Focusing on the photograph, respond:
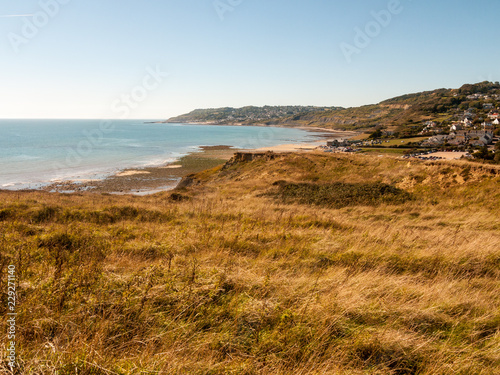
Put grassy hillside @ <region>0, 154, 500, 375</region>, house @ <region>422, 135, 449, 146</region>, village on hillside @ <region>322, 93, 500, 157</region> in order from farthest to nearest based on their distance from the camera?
1. house @ <region>422, 135, 449, 146</region>
2. village on hillside @ <region>322, 93, 500, 157</region>
3. grassy hillside @ <region>0, 154, 500, 375</region>

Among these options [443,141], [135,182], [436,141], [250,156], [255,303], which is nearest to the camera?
[255,303]

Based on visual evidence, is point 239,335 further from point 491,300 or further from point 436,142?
point 436,142

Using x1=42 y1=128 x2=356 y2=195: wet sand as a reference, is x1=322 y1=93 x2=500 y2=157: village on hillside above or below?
above

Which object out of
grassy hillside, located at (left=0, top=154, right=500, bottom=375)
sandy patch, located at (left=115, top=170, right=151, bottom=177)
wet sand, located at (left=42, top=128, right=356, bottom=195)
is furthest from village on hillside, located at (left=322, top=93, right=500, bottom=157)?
grassy hillside, located at (left=0, top=154, right=500, bottom=375)

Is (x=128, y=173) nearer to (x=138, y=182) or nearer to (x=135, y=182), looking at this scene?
(x=135, y=182)

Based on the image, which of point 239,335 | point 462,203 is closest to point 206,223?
point 239,335

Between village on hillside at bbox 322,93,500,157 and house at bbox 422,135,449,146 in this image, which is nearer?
village on hillside at bbox 322,93,500,157

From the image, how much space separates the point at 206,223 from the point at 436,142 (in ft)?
355

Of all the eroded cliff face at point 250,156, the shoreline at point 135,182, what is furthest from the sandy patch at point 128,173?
the eroded cliff face at point 250,156

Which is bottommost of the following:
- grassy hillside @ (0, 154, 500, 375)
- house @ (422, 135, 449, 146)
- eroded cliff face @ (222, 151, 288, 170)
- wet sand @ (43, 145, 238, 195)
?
wet sand @ (43, 145, 238, 195)

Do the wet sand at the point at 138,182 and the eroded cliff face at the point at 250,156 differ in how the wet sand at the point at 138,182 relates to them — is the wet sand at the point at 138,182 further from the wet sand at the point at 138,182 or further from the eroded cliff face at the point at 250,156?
the eroded cliff face at the point at 250,156

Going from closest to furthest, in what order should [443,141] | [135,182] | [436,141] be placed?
[135,182], [443,141], [436,141]

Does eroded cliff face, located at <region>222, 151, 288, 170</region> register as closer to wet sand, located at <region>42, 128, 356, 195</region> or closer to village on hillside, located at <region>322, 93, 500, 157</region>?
wet sand, located at <region>42, 128, 356, 195</region>

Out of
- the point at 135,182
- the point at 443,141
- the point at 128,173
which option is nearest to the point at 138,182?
the point at 135,182
